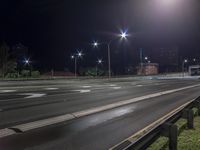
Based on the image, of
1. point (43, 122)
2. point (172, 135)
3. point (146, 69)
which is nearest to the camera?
point (172, 135)

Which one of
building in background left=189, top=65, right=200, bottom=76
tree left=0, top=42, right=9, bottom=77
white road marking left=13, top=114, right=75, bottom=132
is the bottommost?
white road marking left=13, top=114, right=75, bottom=132

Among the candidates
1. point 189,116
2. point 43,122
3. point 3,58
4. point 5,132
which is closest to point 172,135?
point 189,116

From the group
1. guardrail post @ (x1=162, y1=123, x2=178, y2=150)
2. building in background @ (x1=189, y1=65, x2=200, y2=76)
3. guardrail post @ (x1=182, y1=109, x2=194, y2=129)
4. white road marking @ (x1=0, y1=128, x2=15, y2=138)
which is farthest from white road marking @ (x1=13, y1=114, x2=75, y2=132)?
building in background @ (x1=189, y1=65, x2=200, y2=76)

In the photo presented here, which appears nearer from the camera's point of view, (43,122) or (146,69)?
(43,122)

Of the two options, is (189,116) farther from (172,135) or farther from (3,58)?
(3,58)

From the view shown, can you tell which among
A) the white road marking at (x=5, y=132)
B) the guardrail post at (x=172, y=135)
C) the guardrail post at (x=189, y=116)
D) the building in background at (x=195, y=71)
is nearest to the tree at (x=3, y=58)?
the building in background at (x=195, y=71)

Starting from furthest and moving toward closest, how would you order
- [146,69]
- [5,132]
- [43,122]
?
[146,69], [43,122], [5,132]

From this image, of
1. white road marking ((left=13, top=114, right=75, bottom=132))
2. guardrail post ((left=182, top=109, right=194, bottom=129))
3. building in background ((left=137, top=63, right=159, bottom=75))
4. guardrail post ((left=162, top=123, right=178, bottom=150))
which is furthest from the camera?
building in background ((left=137, top=63, right=159, bottom=75))

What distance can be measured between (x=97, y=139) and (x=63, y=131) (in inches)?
58.9

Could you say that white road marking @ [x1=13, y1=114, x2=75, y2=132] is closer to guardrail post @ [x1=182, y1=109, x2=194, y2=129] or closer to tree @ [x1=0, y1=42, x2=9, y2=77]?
guardrail post @ [x1=182, y1=109, x2=194, y2=129]

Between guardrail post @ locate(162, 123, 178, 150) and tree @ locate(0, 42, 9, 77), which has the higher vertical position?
tree @ locate(0, 42, 9, 77)

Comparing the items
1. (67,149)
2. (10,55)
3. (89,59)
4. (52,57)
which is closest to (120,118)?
(67,149)

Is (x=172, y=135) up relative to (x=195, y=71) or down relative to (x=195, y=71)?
down

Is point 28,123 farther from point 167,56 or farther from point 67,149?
point 167,56
